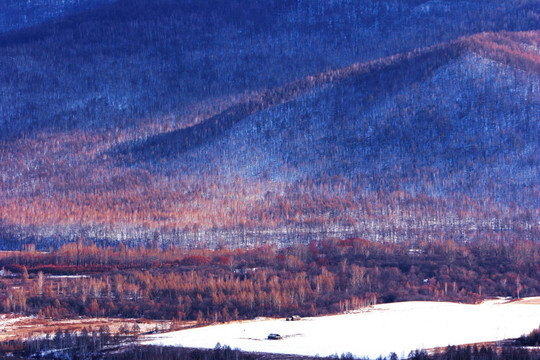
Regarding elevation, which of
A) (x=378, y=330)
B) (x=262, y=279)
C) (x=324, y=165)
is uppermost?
(x=324, y=165)

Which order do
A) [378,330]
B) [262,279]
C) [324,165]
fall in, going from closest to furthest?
[378,330] → [262,279] → [324,165]

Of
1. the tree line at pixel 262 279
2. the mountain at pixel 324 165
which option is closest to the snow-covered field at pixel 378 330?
the tree line at pixel 262 279

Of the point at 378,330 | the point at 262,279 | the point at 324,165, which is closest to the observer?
the point at 378,330

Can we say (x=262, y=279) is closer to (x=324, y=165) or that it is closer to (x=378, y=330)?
(x=378, y=330)

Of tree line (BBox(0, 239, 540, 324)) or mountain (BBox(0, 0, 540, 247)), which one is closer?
tree line (BBox(0, 239, 540, 324))

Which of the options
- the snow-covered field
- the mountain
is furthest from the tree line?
the mountain

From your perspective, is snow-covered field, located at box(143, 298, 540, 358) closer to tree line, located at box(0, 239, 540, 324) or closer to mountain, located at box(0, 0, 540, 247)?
tree line, located at box(0, 239, 540, 324)

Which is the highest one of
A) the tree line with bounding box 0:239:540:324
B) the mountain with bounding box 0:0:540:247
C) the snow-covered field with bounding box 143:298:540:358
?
the mountain with bounding box 0:0:540:247

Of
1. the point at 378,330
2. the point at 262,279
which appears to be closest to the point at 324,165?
the point at 262,279

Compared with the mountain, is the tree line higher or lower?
lower
